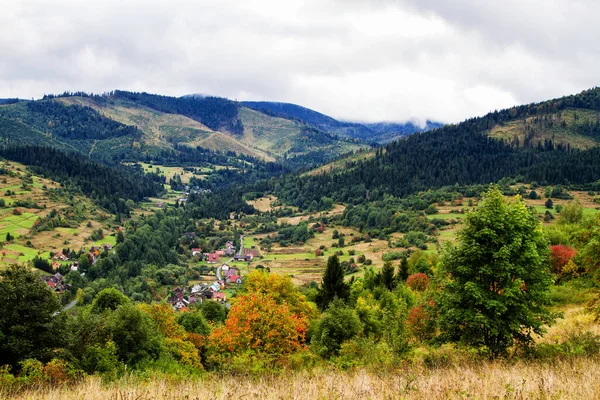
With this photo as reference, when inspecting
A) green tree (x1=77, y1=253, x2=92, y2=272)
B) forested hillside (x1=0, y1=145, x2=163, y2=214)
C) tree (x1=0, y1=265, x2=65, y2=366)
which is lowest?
green tree (x1=77, y1=253, x2=92, y2=272)

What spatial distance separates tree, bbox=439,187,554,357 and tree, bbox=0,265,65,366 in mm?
23705

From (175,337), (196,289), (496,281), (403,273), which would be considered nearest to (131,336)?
(175,337)

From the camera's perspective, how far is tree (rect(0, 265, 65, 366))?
71.7 feet

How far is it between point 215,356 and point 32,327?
13.1 m

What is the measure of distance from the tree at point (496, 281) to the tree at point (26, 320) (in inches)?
933

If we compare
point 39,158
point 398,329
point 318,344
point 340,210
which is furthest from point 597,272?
point 39,158

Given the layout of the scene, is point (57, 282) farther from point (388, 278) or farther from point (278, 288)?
point (388, 278)

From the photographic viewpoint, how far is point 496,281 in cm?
1622

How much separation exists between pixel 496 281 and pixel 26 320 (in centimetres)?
2762

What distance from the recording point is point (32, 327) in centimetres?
2333

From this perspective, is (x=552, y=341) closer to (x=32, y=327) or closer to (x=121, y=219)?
(x=32, y=327)

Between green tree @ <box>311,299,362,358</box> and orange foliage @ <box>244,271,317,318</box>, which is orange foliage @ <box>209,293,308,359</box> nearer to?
green tree @ <box>311,299,362,358</box>

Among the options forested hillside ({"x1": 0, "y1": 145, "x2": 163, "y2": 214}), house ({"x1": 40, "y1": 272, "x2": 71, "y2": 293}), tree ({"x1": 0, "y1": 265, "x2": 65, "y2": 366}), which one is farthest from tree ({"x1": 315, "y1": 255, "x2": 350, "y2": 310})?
forested hillside ({"x1": 0, "y1": 145, "x2": 163, "y2": 214})

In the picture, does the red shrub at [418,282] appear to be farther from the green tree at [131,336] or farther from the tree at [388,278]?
the green tree at [131,336]
